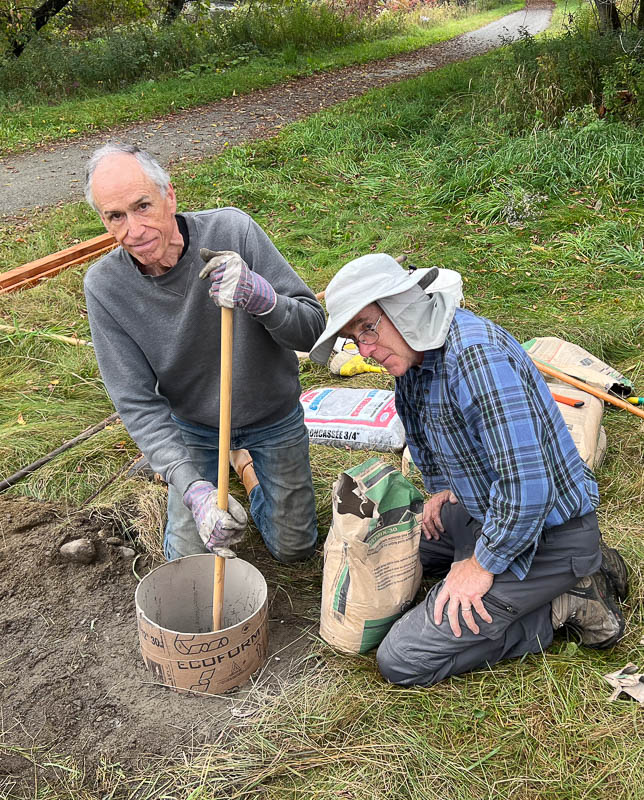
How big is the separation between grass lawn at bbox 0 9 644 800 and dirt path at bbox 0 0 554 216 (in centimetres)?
92

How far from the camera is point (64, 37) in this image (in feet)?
48.7

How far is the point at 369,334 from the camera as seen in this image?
1.98 m

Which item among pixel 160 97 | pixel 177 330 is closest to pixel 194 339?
pixel 177 330

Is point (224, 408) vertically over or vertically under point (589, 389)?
over

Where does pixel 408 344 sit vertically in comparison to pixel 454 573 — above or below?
above

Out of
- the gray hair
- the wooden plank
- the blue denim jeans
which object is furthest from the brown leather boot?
the wooden plank

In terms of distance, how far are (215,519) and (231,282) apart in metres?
0.69

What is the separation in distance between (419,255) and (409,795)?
14.5ft

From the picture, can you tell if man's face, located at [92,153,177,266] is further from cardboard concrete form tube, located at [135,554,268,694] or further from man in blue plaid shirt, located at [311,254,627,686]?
cardboard concrete form tube, located at [135,554,268,694]

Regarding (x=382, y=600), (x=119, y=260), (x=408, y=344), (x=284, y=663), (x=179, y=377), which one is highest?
(x=119, y=260)

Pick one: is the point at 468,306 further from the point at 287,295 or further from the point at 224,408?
the point at 224,408

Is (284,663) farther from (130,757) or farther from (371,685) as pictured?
(130,757)

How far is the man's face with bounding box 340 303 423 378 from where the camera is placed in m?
1.95

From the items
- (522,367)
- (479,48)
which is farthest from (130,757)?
(479,48)
